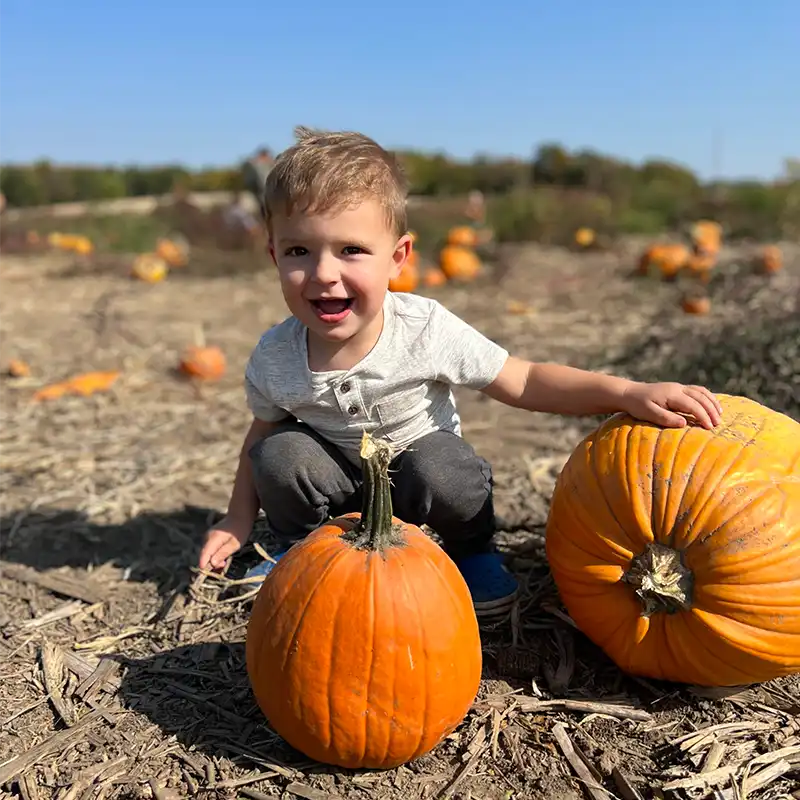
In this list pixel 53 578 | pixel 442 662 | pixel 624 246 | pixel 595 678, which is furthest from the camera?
pixel 624 246

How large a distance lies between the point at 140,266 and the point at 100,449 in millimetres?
7262

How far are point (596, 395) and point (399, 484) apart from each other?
2.31ft

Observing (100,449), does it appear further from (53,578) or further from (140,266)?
(140,266)

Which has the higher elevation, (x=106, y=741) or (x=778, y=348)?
(x=778, y=348)

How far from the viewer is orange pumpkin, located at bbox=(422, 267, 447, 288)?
10914 millimetres

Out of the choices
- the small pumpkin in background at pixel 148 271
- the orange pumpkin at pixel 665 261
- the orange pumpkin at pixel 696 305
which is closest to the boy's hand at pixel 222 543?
the orange pumpkin at pixel 696 305

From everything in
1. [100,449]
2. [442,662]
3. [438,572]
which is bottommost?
[100,449]

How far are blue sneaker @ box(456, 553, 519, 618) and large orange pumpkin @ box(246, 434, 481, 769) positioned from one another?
69 cm

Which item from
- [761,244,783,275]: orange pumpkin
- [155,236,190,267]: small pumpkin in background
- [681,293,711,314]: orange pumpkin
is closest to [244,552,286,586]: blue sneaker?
[681,293,711,314]: orange pumpkin

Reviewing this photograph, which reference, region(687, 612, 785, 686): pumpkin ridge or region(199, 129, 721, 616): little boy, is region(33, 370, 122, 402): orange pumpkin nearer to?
region(199, 129, 721, 616): little boy

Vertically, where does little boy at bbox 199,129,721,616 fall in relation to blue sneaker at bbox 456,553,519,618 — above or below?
above

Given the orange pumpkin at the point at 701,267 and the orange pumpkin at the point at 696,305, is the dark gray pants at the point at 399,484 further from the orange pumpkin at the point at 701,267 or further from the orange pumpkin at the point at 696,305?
the orange pumpkin at the point at 701,267

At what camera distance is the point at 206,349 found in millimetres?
6438

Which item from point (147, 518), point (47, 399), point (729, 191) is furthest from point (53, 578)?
point (729, 191)
